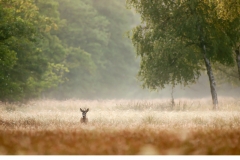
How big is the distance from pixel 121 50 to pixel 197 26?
40.3 metres

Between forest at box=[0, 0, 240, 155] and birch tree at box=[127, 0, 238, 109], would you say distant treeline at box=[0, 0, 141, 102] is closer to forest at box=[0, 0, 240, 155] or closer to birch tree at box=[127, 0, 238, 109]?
forest at box=[0, 0, 240, 155]

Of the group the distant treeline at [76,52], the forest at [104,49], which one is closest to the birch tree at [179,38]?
the forest at [104,49]

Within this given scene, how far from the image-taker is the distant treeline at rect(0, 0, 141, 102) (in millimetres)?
28266

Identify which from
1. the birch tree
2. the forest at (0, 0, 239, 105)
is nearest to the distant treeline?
the forest at (0, 0, 239, 105)

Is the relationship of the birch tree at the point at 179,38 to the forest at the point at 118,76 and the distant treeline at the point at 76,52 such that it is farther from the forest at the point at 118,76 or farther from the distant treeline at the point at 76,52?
the distant treeline at the point at 76,52

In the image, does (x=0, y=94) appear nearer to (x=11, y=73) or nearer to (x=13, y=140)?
(x=11, y=73)

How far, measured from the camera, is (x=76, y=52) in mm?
46875

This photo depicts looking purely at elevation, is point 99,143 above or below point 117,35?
below

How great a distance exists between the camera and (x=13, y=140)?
8.36 meters

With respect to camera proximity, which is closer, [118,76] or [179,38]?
[179,38]

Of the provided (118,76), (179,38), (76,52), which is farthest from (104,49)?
(179,38)

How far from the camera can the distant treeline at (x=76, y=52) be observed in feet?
92.7

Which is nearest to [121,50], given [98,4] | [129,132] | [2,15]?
[98,4]

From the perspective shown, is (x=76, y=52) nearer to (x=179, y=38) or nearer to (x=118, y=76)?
(x=118, y=76)
